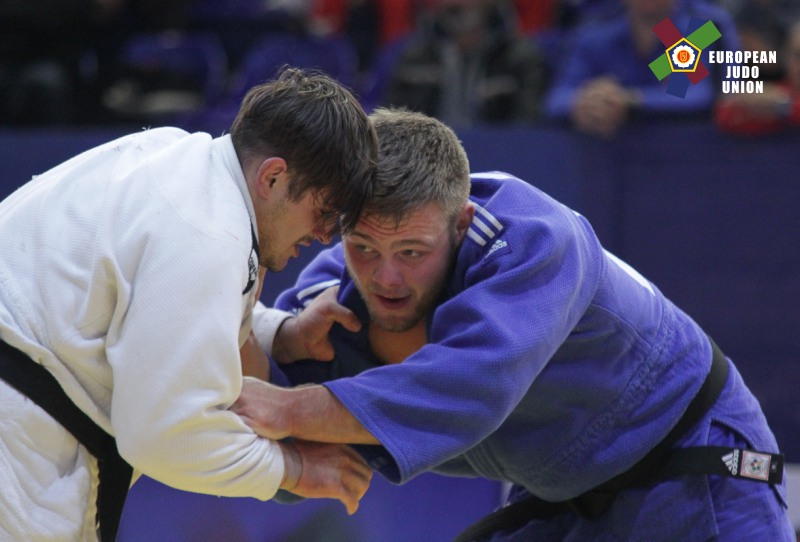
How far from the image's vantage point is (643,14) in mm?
5508

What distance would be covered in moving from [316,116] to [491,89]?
3.84 m

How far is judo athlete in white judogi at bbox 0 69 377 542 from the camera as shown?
2061 millimetres

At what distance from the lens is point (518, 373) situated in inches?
94.5

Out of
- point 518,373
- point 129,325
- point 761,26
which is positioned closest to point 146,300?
point 129,325

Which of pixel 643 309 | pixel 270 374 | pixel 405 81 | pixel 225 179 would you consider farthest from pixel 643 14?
pixel 225 179

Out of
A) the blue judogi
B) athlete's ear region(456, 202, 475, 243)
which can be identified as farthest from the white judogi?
athlete's ear region(456, 202, 475, 243)

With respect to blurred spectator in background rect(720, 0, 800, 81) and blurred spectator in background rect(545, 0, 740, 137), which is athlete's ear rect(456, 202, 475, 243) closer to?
blurred spectator in background rect(545, 0, 740, 137)

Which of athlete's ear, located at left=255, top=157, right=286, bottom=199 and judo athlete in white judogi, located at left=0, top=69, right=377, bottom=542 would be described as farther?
athlete's ear, located at left=255, top=157, right=286, bottom=199

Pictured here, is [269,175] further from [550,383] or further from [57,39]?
[57,39]

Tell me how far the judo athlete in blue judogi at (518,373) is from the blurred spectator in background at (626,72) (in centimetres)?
230

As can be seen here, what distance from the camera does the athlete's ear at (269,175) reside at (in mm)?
2289

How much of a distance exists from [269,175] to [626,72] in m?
3.72

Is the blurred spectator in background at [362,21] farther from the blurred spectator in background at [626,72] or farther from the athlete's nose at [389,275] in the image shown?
the athlete's nose at [389,275]

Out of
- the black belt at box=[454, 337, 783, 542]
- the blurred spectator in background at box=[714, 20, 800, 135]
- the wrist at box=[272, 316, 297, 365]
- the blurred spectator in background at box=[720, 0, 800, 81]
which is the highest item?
the blurred spectator in background at box=[720, 0, 800, 81]
